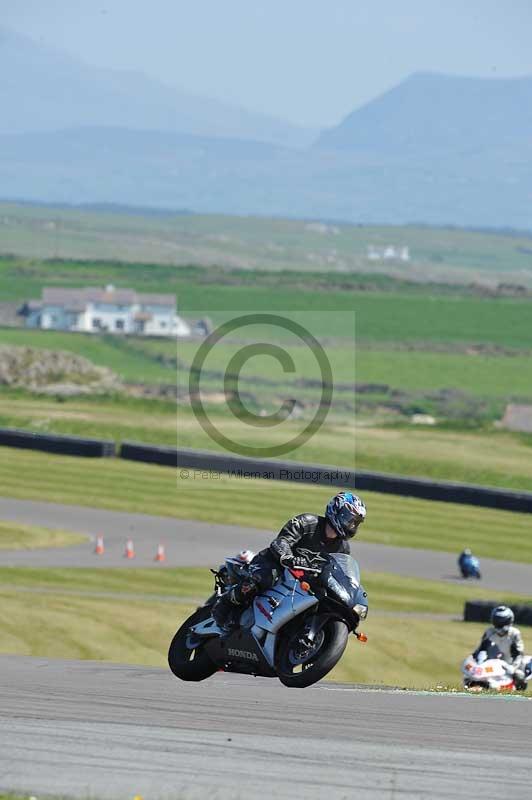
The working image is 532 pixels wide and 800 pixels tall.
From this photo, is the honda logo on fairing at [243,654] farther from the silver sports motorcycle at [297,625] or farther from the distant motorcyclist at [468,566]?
the distant motorcyclist at [468,566]

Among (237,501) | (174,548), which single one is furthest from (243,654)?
(237,501)

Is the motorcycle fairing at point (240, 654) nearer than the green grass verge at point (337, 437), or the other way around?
the motorcycle fairing at point (240, 654)

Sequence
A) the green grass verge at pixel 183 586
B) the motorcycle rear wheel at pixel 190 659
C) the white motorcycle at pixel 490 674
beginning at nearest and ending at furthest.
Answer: the motorcycle rear wheel at pixel 190 659
the white motorcycle at pixel 490 674
the green grass verge at pixel 183 586

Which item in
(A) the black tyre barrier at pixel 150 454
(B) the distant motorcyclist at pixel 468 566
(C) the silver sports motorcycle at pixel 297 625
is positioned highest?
(C) the silver sports motorcycle at pixel 297 625

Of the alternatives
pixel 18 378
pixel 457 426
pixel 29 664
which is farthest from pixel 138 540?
pixel 18 378

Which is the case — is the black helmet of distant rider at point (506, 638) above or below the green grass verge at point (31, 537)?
above

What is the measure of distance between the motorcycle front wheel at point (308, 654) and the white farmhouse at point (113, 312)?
17238 centimetres

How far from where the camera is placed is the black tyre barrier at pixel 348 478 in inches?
1892

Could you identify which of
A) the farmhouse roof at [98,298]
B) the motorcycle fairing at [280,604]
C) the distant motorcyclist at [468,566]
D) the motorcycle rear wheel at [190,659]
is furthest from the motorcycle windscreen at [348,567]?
the farmhouse roof at [98,298]

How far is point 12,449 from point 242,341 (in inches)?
3695

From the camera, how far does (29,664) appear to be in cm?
1555

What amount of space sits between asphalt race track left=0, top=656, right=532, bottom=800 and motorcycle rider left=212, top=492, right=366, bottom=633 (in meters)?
0.93

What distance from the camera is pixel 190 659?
14.0m

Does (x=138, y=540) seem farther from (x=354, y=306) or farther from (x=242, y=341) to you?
(x=354, y=306)
